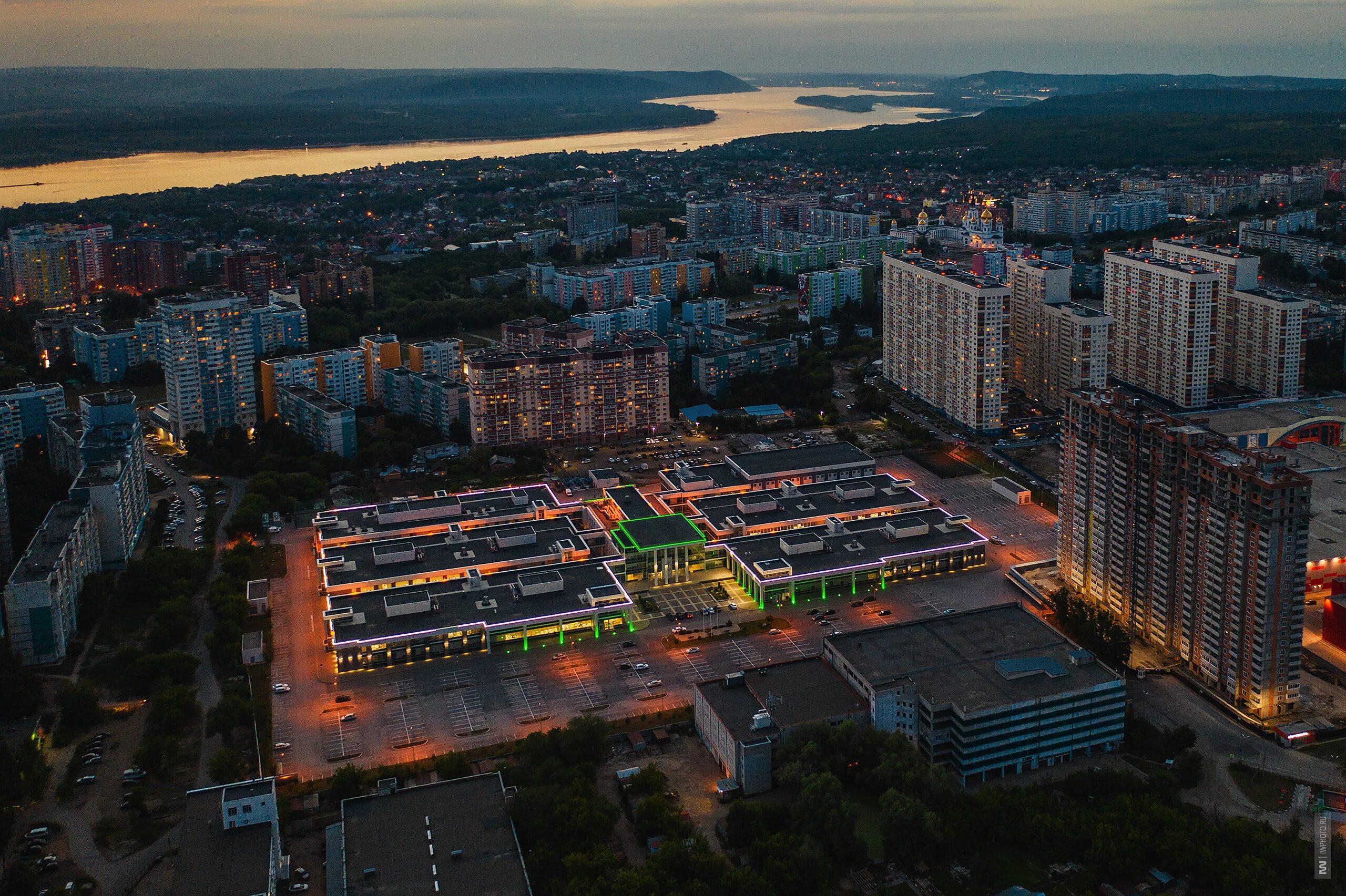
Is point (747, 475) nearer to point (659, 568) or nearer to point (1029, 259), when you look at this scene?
point (659, 568)

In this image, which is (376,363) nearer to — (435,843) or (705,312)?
(705,312)

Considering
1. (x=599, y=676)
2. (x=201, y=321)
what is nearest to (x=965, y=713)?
(x=599, y=676)

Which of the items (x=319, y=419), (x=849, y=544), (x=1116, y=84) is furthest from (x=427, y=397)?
(x=1116, y=84)

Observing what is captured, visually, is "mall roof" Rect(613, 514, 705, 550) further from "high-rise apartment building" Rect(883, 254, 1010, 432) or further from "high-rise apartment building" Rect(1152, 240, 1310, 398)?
"high-rise apartment building" Rect(1152, 240, 1310, 398)

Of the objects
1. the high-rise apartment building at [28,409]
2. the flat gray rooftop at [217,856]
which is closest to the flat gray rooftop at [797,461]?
the flat gray rooftop at [217,856]

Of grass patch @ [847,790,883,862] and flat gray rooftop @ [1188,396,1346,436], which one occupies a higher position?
flat gray rooftop @ [1188,396,1346,436]

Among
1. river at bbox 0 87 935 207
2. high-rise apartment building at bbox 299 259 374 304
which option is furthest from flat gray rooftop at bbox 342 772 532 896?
river at bbox 0 87 935 207
